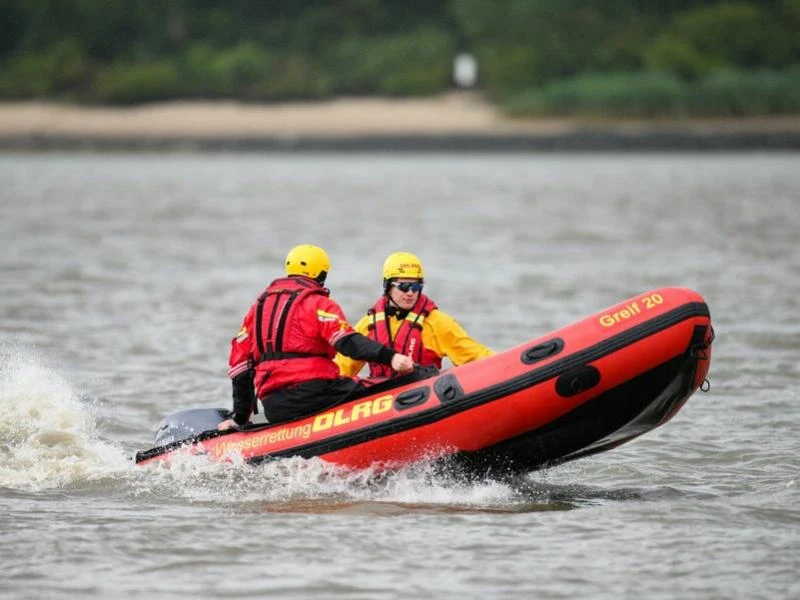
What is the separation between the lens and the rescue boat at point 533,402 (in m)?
8.40

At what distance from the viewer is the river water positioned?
721cm

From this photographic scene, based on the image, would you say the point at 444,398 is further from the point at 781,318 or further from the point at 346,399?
the point at 781,318

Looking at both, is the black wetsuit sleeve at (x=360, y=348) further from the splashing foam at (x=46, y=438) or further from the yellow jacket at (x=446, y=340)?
the splashing foam at (x=46, y=438)

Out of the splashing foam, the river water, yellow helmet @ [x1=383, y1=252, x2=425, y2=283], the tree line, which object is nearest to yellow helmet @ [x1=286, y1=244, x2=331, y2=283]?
yellow helmet @ [x1=383, y1=252, x2=425, y2=283]

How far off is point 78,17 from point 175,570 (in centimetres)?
6412

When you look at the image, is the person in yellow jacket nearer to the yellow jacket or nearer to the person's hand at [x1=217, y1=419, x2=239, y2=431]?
the yellow jacket

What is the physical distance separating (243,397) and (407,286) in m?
1.05

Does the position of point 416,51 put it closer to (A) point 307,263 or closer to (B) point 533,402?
(A) point 307,263

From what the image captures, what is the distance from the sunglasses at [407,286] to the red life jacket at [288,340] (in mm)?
433

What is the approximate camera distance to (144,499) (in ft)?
28.2

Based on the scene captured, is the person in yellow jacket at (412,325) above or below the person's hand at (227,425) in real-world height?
above

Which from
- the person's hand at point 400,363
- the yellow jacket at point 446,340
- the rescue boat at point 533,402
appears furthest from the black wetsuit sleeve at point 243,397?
the person's hand at point 400,363

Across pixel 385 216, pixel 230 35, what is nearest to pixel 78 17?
pixel 230 35

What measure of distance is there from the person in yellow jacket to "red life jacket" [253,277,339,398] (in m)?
0.38
